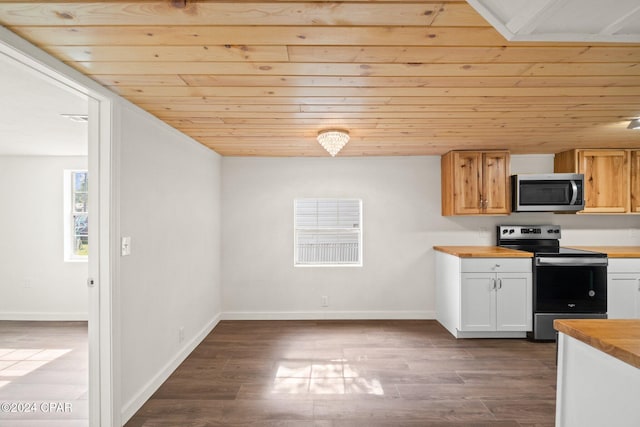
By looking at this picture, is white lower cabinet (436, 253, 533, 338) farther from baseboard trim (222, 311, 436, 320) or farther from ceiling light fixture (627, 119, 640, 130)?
ceiling light fixture (627, 119, 640, 130)

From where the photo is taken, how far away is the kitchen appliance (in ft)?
11.7

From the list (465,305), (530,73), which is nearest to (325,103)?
(530,73)

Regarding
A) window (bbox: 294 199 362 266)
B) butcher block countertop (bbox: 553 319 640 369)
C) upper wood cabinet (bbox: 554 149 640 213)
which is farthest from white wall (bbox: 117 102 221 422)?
upper wood cabinet (bbox: 554 149 640 213)

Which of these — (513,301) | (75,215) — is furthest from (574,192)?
(75,215)

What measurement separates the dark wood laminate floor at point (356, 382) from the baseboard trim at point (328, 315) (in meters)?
0.45

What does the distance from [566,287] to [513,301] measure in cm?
57

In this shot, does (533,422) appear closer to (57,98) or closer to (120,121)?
(120,121)

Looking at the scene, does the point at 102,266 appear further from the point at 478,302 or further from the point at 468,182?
the point at 468,182

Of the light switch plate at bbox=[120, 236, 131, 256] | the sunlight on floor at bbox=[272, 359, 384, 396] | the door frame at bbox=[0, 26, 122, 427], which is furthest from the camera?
the sunlight on floor at bbox=[272, 359, 384, 396]

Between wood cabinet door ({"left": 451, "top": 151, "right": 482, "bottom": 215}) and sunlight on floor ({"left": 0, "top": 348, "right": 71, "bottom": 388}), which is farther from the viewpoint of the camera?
wood cabinet door ({"left": 451, "top": 151, "right": 482, "bottom": 215})

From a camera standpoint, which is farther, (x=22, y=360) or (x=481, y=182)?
(x=481, y=182)

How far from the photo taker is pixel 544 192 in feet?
12.8

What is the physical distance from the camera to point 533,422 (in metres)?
2.21

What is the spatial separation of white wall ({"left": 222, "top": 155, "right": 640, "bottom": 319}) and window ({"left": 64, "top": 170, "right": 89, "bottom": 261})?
6.46ft
